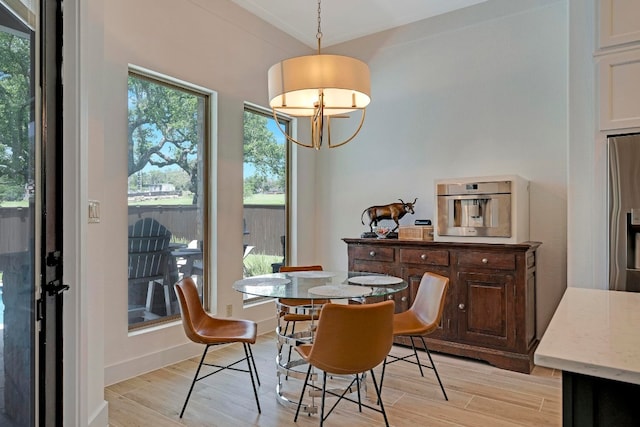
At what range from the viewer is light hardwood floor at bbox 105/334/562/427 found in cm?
243

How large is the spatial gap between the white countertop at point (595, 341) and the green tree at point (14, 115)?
1699mm

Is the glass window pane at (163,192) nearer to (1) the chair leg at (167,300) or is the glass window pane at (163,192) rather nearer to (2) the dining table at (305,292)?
(1) the chair leg at (167,300)

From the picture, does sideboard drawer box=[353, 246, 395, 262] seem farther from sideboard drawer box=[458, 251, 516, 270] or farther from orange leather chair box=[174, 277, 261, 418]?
orange leather chair box=[174, 277, 261, 418]

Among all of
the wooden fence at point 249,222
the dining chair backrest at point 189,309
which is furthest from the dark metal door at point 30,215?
the wooden fence at point 249,222

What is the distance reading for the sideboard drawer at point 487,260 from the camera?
3.24m

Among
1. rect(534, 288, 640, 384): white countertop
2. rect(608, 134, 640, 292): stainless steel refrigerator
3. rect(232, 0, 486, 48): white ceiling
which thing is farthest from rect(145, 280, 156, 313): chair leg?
rect(608, 134, 640, 292): stainless steel refrigerator

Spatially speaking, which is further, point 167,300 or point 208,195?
point 208,195

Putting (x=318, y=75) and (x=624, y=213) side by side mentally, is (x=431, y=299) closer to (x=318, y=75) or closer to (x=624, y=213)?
(x=624, y=213)

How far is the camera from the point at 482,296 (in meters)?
3.35

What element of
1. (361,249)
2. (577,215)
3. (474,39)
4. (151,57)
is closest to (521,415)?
(577,215)

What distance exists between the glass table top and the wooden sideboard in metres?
0.77

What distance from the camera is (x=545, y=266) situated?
3.61m

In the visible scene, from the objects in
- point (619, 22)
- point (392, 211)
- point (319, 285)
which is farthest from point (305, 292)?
point (619, 22)

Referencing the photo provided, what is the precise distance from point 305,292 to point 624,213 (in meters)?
1.92
